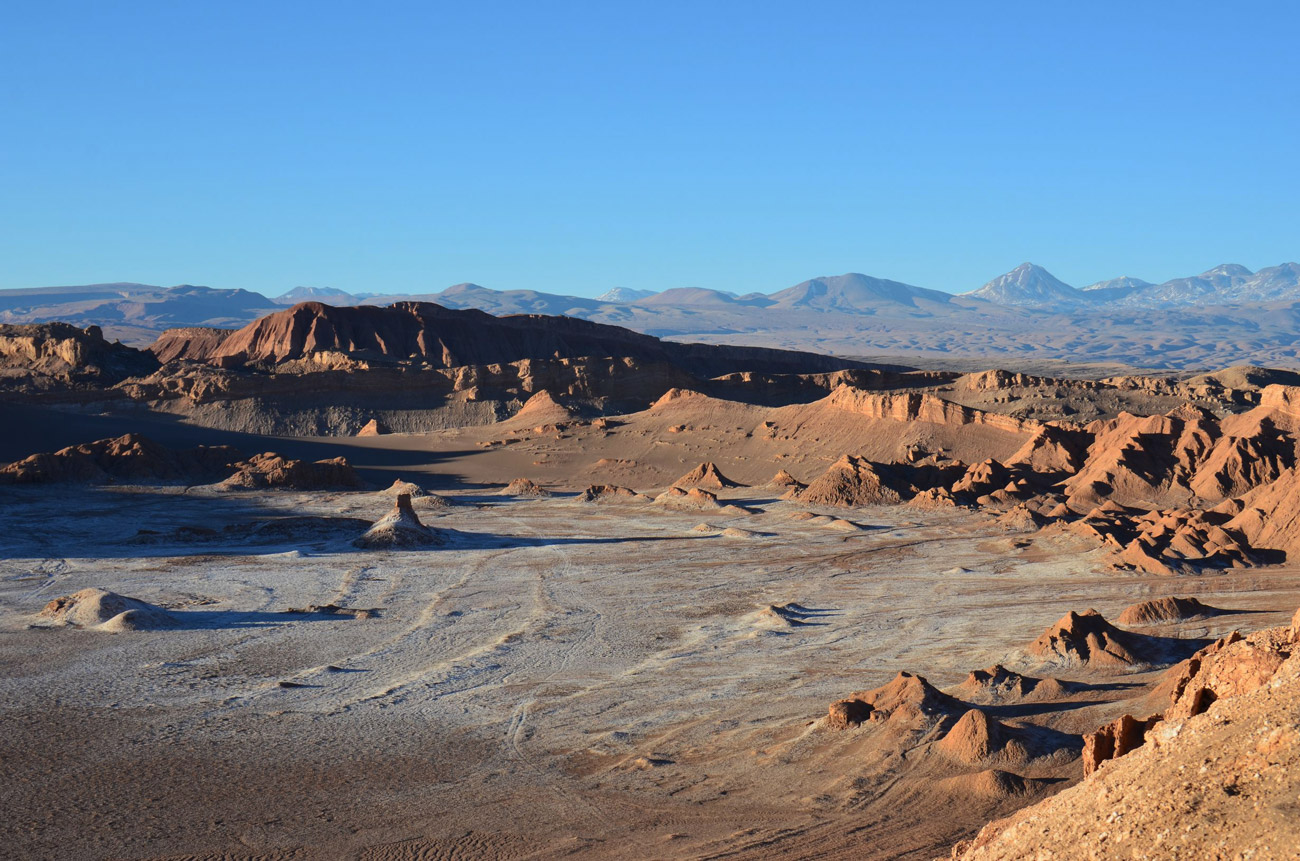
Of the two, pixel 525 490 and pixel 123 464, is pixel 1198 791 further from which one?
pixel 123 464

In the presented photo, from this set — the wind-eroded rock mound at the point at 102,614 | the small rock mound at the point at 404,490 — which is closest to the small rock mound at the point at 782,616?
the wind-eroded rock mound at the point at 102,614

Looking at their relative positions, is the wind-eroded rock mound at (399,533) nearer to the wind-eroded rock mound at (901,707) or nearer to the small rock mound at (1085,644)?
the small rock mound at (1085,644)

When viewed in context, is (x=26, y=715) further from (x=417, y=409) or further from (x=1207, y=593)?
(x=417, y=409)

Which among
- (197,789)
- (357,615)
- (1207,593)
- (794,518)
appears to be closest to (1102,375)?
(794,518)

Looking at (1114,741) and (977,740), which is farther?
(977,740)

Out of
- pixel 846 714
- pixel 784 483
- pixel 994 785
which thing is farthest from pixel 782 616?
pixel 784 483

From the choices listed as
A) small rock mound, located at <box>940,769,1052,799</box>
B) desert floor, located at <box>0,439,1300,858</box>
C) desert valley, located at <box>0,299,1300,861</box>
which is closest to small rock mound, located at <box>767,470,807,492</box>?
desert valley, located at <box>0,299,1300,861</box>
